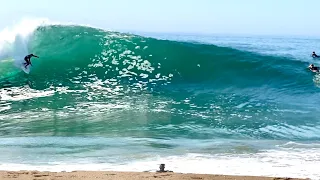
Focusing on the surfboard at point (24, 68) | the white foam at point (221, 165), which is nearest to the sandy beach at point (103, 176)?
the white foam at point (221, 165)

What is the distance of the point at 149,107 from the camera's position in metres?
10.9

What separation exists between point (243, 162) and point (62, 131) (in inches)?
147

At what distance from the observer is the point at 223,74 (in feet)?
51.5

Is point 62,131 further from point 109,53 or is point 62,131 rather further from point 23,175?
point 109,53

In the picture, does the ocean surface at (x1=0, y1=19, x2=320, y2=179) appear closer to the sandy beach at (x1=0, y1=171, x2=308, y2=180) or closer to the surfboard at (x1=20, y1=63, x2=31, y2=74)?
the surfboard at (x1=20, y1=63, x2=31, y2=74)

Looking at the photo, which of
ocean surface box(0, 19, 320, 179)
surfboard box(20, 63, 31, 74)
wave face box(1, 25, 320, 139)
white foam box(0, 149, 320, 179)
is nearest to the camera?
white foam box(0, 149, 320, 179)

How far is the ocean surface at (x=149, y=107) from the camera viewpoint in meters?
6.35

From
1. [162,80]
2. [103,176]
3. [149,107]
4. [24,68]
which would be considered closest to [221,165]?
[103,176]

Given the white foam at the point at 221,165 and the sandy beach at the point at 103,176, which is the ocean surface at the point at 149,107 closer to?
the white foam at the point at 221,165

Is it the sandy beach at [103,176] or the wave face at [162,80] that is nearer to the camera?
the sandy beach at [103,176]

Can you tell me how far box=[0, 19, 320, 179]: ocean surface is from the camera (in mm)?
6352

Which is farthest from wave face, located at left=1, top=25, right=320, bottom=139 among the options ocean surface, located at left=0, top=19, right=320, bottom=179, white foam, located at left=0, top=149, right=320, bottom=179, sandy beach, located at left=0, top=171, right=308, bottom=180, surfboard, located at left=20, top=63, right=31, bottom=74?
sandy beach, located at left=0, top=171, right=308, bottom=180

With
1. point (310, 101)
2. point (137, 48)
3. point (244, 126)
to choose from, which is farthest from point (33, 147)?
point (137, 48)

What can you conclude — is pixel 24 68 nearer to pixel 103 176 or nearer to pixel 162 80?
pixel 162 80
